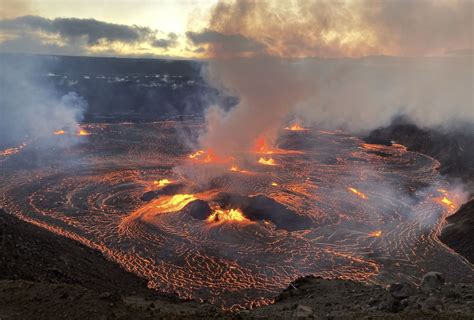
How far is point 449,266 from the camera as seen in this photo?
123 feet

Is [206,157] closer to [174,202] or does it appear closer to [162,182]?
[162,182]

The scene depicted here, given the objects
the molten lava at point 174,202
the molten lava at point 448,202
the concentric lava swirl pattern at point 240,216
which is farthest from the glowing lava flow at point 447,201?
the molten lava at point 174,202

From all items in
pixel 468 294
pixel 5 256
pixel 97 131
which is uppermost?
pixel 468 294

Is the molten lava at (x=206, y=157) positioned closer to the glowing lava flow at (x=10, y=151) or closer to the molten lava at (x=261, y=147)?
the molten lava at (x=261, y=147)

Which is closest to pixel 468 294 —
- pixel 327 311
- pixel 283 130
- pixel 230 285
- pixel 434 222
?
pixel 327 311

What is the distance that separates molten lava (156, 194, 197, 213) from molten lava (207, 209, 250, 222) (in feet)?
16.0

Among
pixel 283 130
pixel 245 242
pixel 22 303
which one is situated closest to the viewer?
pixel 22 303

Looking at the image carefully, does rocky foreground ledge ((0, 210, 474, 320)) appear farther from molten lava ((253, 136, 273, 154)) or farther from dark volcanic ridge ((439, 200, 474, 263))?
molten lava ((253, 136, 273, 154))

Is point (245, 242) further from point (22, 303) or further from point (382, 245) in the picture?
point (22, 303)

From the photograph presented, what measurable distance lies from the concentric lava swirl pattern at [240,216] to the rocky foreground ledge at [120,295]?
552 cm

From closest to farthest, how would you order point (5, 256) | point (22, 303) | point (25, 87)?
1. point (22, 303)
2. point (5, 256)
3. point (25, 87)

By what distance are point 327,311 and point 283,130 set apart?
107603 millimetres

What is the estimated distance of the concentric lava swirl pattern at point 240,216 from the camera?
3616 cm

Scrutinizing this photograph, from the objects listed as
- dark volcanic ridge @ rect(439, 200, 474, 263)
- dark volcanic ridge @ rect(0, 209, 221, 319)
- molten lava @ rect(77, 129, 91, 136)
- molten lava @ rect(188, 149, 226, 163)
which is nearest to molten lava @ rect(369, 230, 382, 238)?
dark volcanic ridge @ rect(439, 200, 474, 263)
